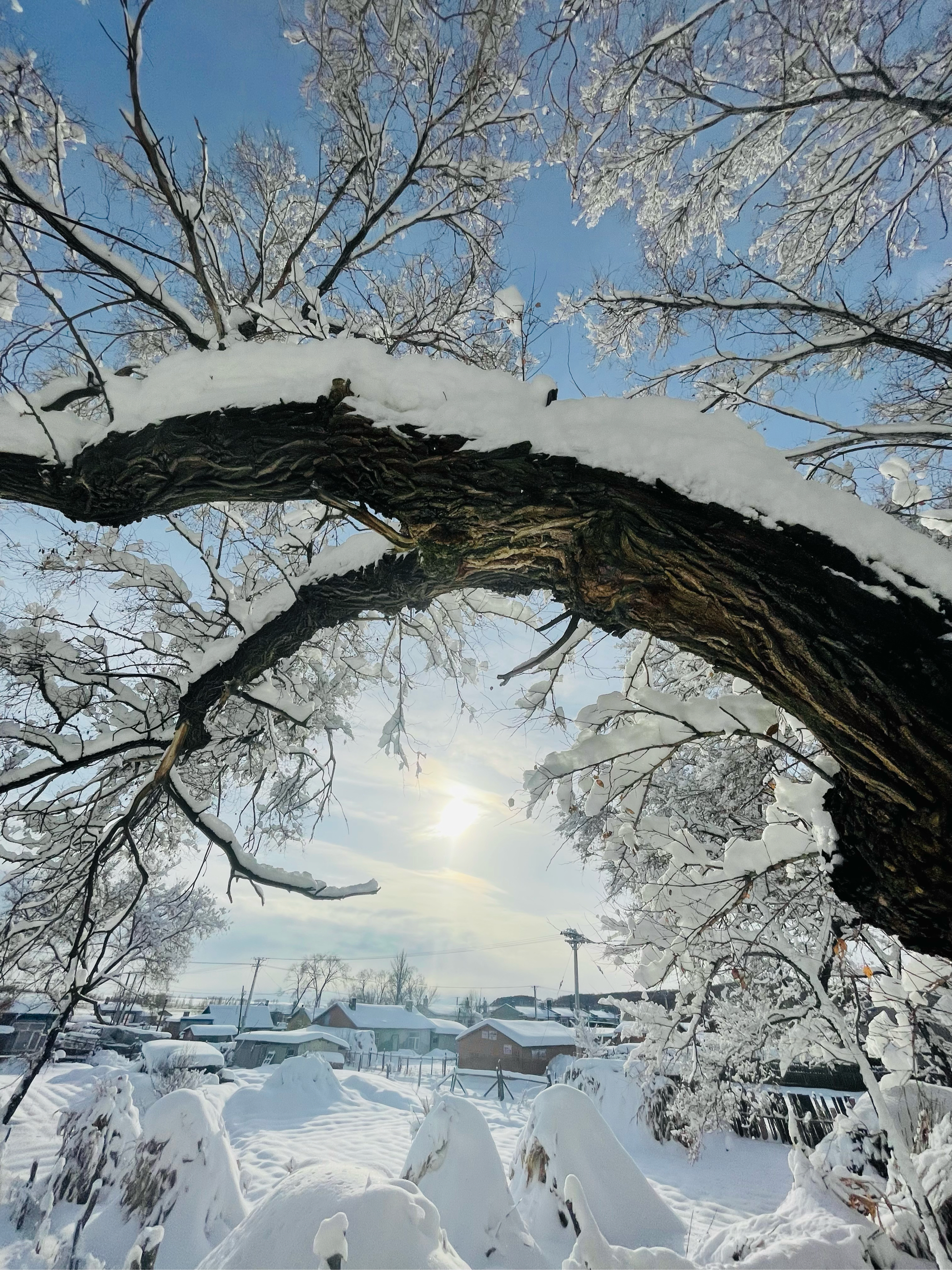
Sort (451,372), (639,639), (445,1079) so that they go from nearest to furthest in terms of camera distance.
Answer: (451,372) → (639,639) → (445,1079)

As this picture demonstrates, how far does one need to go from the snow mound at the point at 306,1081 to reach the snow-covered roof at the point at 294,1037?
17.0 metres

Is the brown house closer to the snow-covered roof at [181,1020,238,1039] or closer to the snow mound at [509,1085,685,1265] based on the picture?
the snow-covered roof at [181,1020,238,1039]

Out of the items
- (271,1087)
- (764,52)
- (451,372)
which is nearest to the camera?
(451,372)

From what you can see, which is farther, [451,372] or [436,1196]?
[436,1196]

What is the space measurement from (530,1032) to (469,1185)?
101 ft

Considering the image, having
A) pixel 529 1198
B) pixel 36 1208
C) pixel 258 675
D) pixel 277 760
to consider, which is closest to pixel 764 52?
pixel 258 675

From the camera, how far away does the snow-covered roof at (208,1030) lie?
3391 cm

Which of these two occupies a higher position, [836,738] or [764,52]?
[764,52]

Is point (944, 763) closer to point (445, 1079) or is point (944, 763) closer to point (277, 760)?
point (277, 760)

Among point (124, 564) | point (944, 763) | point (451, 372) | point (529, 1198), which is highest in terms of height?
point (124, 564)

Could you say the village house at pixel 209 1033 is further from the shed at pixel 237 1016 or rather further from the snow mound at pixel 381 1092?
the snow mound at pixel 381 1092

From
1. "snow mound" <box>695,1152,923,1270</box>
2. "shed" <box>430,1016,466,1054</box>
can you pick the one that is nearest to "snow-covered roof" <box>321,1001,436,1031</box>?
"shed" <box>430,1016,466,1054</box>

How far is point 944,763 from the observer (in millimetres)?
1214

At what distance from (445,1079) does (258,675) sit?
2936cm
